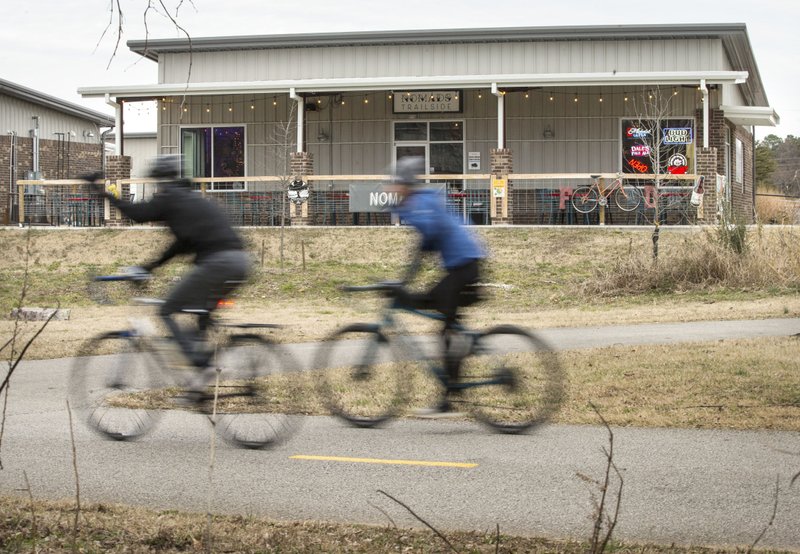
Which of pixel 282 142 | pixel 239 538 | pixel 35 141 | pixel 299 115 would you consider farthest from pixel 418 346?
pixel 35 141

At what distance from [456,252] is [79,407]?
3.05m

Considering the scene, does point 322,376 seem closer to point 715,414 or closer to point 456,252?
point 456,252

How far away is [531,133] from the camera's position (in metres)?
29.2

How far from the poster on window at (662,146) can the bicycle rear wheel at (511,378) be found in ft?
67.1

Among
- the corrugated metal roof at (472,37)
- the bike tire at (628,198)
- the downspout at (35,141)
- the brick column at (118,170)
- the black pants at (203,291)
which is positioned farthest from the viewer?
the downspout at (35,141)

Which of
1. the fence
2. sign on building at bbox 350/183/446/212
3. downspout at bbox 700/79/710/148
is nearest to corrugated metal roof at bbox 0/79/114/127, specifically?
the fence

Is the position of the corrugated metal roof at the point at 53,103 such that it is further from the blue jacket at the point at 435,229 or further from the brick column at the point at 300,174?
the blue jacket at the point at 435,229

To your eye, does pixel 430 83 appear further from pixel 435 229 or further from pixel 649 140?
pixel 435 229

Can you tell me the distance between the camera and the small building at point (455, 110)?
88.3 feet

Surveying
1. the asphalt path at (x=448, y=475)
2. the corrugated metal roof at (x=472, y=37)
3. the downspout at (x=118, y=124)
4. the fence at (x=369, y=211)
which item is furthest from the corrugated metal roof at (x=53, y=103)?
the asphalt path at (x=448, y=475)

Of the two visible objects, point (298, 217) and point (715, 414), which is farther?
point (298, 217)

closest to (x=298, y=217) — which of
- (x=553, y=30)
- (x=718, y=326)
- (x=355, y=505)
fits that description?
(x=553, y=30)

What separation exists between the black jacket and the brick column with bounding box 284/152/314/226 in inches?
739

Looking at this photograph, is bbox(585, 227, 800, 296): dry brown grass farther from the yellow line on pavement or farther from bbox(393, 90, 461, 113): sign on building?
the yellow line on pavement
